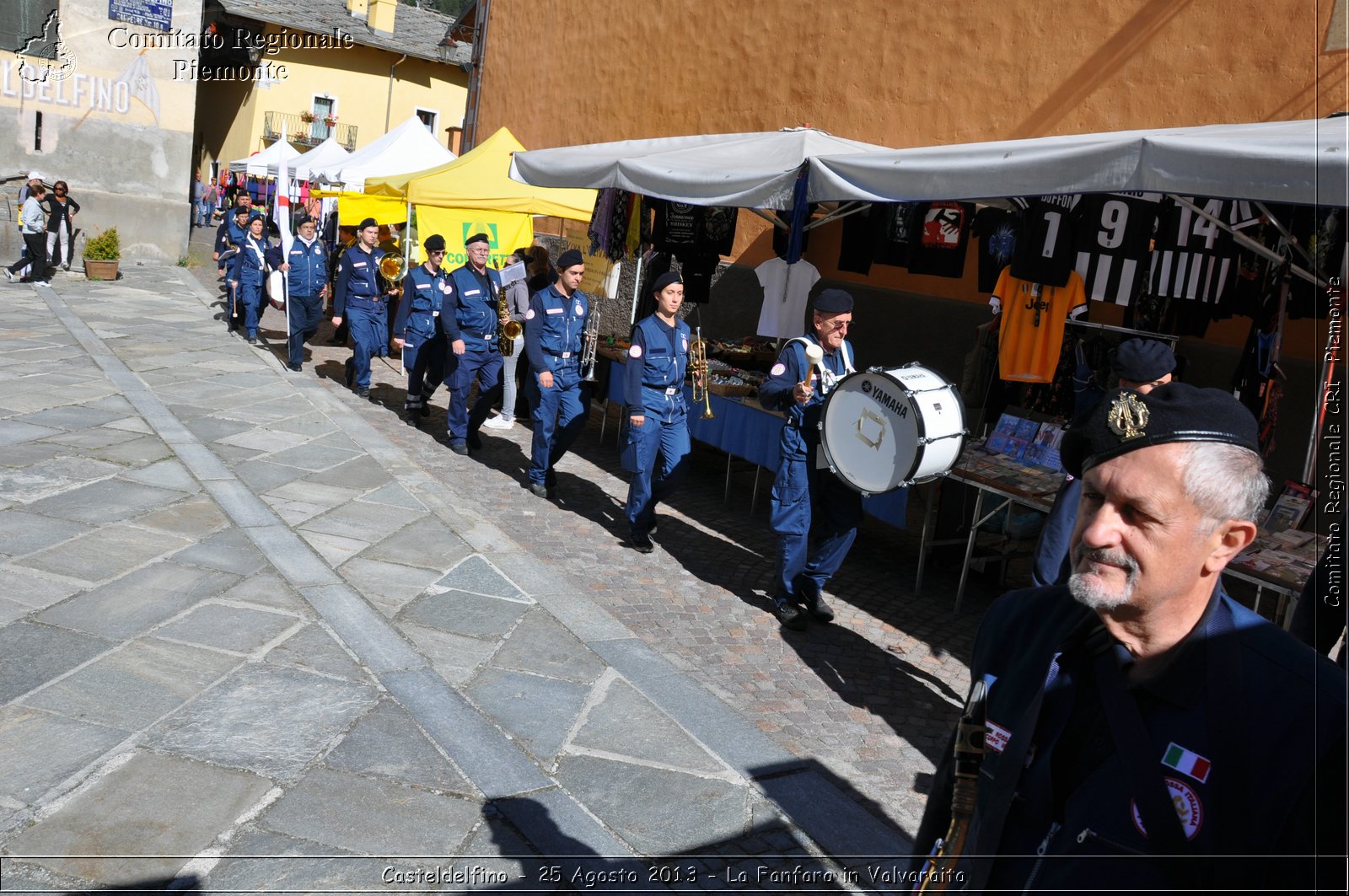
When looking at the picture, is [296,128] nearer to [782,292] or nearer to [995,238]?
[782,292]

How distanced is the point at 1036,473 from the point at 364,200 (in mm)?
10621

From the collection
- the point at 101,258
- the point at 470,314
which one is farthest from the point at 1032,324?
the point at 101,258

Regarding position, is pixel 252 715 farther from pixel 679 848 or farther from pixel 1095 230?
pixel 1095 230

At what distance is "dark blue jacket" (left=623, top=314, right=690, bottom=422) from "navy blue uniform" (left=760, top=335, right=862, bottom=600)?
1095 millimetres

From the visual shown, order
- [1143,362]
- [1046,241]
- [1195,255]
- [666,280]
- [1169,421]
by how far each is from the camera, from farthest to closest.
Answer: [666,280] → [1046,241] → [1195,255] → [1143,362] → [1169,421]

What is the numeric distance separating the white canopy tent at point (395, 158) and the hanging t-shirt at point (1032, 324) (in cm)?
1000

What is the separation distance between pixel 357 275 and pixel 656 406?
17.8ft

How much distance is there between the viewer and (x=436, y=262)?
10.6 m

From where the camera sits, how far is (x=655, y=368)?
6.85m

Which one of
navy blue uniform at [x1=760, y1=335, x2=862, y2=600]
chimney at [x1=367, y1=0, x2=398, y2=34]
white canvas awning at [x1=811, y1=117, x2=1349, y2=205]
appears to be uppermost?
chimney at [x1=367, y1=0, x2=398, y2=34]

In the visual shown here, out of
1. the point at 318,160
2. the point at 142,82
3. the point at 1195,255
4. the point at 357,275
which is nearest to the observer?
the point at 1195,255

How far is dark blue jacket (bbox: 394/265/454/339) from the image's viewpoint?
1023cm

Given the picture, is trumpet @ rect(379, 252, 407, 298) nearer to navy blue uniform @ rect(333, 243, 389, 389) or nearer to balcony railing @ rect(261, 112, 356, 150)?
navy blue uniform @ rect(333, 243, 389, 389)

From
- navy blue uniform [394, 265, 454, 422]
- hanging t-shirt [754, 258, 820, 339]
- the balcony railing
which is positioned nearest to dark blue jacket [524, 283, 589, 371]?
hanging t-shirt [754, 258, 820, 339]
